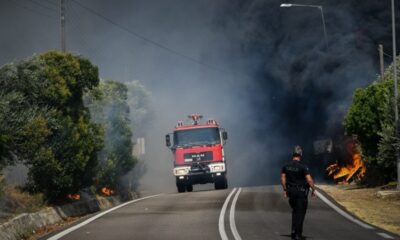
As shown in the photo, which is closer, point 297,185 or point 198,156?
point 297,185

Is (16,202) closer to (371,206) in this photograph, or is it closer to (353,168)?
(371,206)

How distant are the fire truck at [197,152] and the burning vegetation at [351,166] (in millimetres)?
7489

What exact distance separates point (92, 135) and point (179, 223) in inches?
316

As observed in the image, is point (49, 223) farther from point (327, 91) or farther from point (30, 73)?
point (327, 91)

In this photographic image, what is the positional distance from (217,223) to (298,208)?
411cm

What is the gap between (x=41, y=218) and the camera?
20.2 metres

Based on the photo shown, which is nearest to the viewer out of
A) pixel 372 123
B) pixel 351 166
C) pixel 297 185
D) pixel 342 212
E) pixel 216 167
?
pixel 297 185

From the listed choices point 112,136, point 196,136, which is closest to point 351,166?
point 196,136

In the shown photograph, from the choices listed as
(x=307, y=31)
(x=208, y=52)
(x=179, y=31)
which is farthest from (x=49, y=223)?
(x=179, y=31)

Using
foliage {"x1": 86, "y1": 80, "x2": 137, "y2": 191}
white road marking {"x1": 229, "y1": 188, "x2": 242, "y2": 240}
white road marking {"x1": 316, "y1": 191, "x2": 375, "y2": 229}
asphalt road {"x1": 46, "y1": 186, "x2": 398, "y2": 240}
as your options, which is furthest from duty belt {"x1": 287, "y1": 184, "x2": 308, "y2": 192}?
foliage {"x1": 86, "y1": 80, "x2": 137, "y2": 191}

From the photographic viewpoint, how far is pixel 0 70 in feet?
76.9

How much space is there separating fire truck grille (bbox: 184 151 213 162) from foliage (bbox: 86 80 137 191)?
3.39 m

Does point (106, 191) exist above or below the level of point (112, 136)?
below

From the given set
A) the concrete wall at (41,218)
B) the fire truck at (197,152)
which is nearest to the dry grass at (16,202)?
the concrete wall at (41,218)
